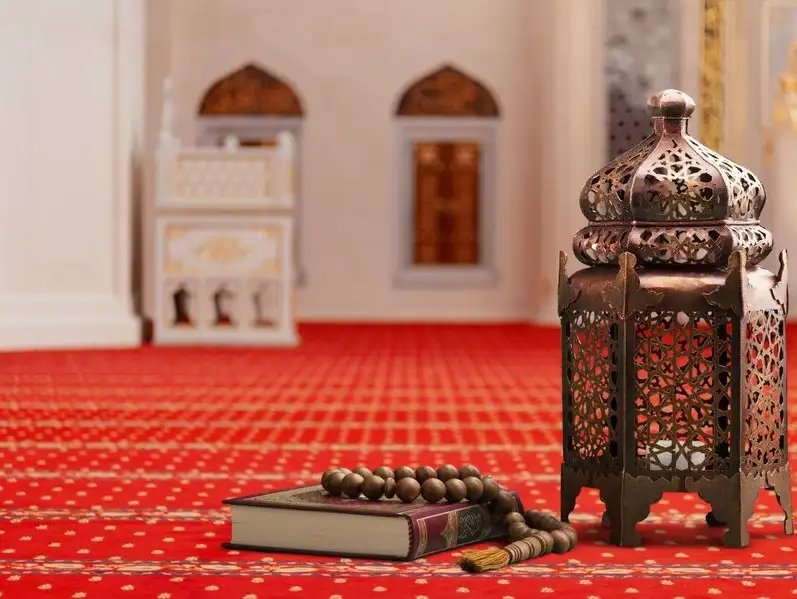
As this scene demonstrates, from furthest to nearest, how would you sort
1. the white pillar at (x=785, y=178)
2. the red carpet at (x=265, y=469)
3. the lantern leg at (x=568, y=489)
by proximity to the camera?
the white pillar at (x=785, y=178) → the lantern leg at (x=568, y=489) → the red carpet at (x=265, y=469)

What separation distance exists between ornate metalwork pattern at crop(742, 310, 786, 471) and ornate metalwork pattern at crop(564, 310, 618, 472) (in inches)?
7.4

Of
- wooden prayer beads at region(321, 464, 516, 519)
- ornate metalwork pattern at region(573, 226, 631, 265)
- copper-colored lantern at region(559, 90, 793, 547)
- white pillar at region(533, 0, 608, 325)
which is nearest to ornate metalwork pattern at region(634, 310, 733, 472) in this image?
copper-colored lantern at region(559, 90, 793, 547)

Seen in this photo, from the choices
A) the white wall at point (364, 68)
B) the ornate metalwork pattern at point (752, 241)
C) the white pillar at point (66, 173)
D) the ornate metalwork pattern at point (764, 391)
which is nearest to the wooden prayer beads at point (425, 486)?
the ornate metalwork pattern at point (764, 391)

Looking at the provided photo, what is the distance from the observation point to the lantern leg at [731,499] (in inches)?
78.1

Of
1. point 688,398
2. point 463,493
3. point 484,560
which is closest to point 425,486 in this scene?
point 463,493

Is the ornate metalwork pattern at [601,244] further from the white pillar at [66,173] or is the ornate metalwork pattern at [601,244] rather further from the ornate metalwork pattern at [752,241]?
the white pillar at [66,173]

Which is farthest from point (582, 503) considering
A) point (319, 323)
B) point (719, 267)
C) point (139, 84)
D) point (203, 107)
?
point (203, 107)

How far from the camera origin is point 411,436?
3.49 m

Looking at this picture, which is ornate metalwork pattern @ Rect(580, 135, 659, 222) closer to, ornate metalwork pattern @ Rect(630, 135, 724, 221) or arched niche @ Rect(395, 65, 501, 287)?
ornate metalwork pattern @ Rect(630, 135, 724, 221)

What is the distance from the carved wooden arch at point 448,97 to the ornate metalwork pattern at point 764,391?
8644 millimetres

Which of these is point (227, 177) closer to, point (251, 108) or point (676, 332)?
point (251, 108)

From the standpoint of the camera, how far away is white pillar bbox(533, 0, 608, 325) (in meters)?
9.71

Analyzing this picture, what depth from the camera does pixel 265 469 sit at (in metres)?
2.87

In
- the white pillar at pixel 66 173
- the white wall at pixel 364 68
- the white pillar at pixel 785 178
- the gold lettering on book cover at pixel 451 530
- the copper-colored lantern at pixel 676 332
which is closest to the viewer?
the gold lettering on book cover at pixel 451 530
